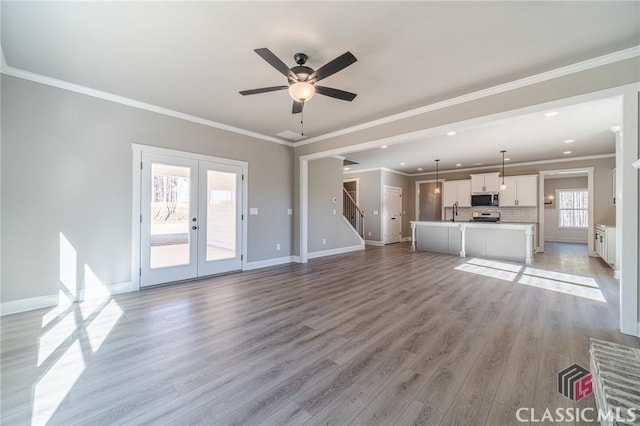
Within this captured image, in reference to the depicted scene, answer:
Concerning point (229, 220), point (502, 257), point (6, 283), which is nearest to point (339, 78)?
point (229, 220)

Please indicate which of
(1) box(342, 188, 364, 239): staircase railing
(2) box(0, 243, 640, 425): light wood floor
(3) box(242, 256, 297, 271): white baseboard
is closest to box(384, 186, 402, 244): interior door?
(1) box(342, 188, 364, 239): staircase railing

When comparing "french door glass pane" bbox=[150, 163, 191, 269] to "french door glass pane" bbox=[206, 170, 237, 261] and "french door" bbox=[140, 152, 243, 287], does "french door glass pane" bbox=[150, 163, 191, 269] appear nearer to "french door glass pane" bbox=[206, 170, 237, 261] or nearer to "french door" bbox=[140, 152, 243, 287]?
"french door" bbox=[140, 152, 243, 287]

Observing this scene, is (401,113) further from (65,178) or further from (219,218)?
(65,178)

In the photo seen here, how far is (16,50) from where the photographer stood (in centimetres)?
278

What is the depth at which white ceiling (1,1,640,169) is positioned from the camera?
2.20 meters

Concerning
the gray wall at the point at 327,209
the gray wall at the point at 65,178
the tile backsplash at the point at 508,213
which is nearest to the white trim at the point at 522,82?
the gray wall at the point at 327,209

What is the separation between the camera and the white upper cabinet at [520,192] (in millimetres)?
8289

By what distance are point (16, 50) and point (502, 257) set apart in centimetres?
965

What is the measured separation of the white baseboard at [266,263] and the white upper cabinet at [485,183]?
7.15 metres

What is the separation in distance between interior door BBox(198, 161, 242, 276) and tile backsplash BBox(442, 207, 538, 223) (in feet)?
27.2

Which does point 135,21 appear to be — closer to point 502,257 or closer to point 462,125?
point 462,125

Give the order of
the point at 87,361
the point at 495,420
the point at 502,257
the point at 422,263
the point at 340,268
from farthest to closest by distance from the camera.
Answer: the point at 502,257
the point at 422,263
the point at 340,268
the point at 87,361
the point at 495,420

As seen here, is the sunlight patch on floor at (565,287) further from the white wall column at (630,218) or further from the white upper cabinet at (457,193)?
the white upper cabinet at (457,193)

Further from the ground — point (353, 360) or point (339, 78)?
point (339, 78)
